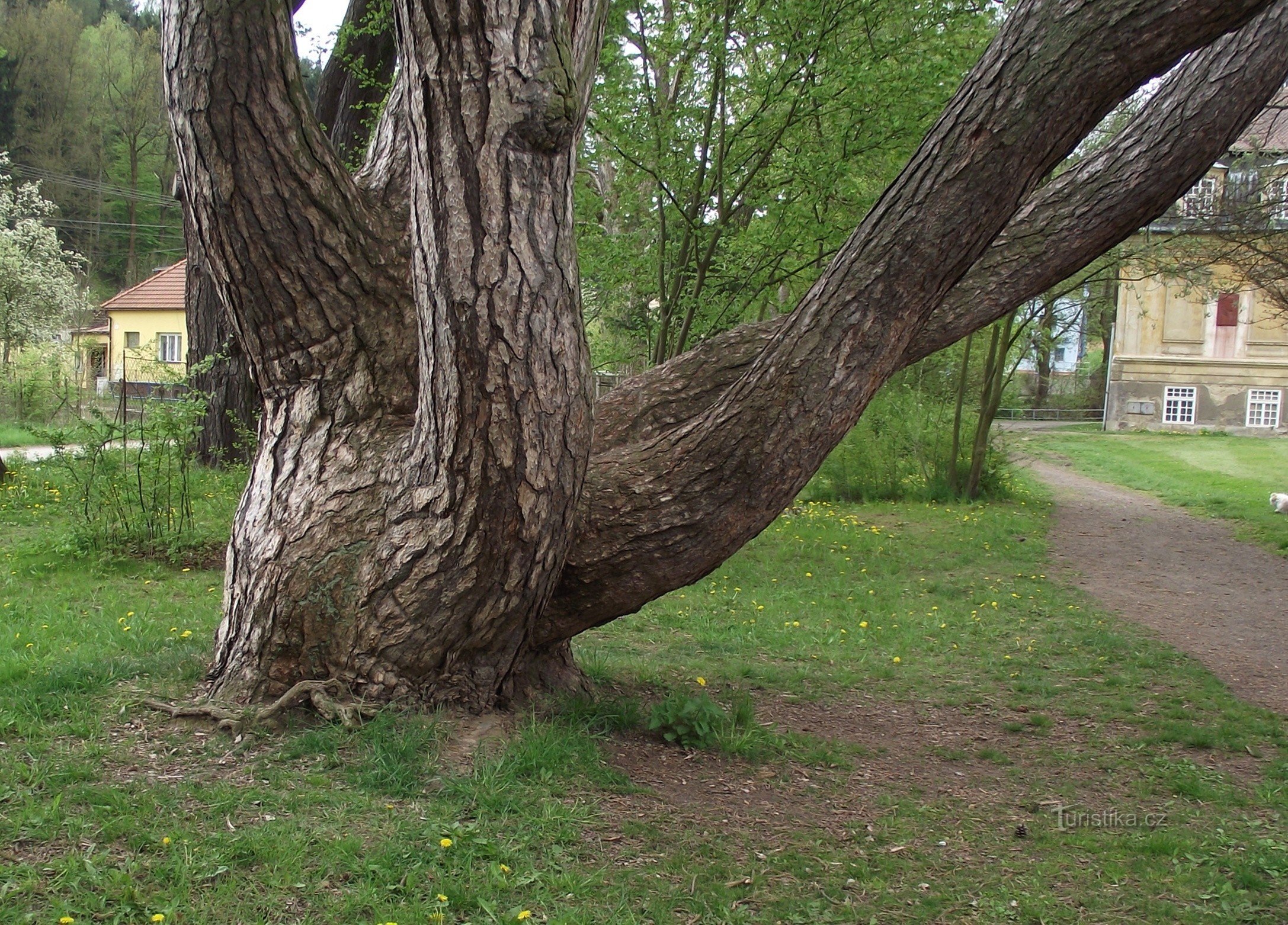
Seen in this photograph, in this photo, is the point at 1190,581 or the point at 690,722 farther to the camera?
the point at 1190,581

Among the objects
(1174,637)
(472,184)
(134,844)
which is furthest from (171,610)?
(1174,637)

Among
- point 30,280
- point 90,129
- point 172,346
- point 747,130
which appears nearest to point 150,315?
point 172,346

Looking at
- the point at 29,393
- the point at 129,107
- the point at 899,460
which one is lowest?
the point at 899,460

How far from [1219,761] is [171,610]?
6068 millimetres

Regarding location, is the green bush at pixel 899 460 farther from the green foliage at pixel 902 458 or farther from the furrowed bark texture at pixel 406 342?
the furrowed bark texture at pixel 406 342

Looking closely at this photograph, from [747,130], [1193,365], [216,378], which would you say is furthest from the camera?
[1193,365]

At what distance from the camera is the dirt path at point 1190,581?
694 cm

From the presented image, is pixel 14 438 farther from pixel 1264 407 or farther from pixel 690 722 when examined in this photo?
pixel 1264 407

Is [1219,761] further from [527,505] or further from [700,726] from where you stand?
[527,505]

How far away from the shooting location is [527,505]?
356 cm

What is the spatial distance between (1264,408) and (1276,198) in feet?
80.5

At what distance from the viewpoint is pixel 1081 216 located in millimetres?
4293

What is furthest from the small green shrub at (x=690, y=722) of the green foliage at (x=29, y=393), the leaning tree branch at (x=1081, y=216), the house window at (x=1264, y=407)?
the house window at (x=1264, y=407)

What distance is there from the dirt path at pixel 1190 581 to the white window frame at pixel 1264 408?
20780 millimetres
